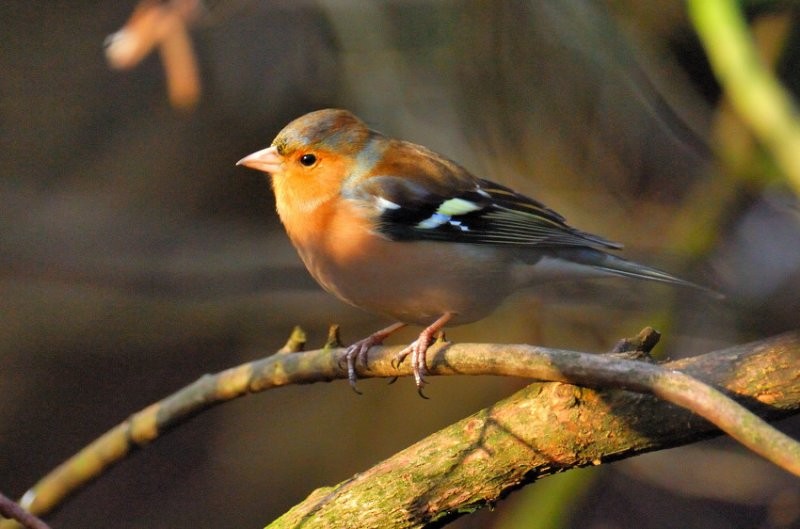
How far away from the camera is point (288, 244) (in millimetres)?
6188

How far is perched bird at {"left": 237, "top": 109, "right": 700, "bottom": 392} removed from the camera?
369 centimetres

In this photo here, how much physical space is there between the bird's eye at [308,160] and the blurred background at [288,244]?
0.98 m

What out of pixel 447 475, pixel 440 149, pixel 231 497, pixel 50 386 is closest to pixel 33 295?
pixel 50 386

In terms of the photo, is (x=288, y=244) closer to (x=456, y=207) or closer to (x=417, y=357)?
(x=456, y=207)

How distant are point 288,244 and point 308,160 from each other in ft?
7.37

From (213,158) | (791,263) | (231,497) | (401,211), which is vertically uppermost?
(213,158)

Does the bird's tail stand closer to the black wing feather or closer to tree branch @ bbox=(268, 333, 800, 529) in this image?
the black wing feather

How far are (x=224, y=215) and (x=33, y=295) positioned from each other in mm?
1402

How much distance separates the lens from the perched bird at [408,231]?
3693 millimetres

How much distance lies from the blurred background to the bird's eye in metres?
0.98

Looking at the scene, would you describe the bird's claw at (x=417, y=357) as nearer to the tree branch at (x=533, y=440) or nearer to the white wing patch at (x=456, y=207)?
the tree branch at (x=533, y=440)

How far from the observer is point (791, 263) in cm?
480

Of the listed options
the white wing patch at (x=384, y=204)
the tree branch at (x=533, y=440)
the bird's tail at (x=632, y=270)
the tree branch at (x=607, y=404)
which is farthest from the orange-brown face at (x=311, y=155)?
the tree branch at (x=533, y=440)

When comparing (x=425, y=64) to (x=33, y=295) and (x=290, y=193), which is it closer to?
(x=290, y=193)
